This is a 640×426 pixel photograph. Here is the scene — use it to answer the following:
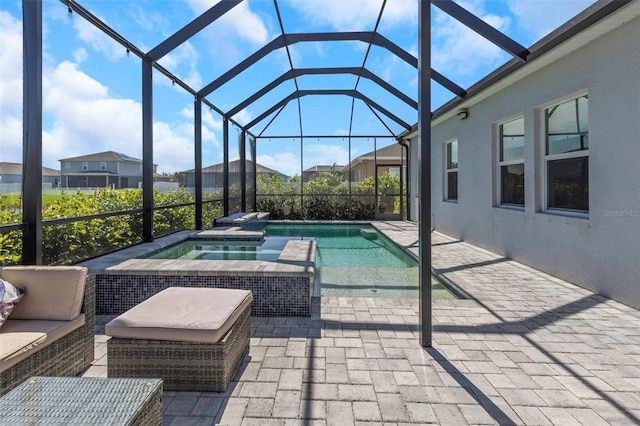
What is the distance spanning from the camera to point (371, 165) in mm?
14492

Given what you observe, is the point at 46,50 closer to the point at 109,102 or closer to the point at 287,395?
the point at 109,102

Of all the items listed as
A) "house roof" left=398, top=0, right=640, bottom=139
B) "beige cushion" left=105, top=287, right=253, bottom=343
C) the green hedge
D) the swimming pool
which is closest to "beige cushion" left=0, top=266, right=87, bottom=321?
"beige cushion" left=105, top=287, right=253, bottom=343

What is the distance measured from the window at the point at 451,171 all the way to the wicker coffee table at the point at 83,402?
8.31 metres

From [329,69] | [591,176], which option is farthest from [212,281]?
[329,69]

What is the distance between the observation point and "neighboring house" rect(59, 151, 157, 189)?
4.30m

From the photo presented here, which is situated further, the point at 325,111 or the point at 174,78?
the point at 325,111

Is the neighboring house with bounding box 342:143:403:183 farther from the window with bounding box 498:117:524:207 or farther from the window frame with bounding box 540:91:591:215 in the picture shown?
the window frame with bounding box 540:91:591:215

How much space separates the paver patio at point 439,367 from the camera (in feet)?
6.31

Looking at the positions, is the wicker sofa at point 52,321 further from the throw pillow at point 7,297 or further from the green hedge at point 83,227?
the green hedge at point 83,227

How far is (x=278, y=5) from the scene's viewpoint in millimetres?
5957

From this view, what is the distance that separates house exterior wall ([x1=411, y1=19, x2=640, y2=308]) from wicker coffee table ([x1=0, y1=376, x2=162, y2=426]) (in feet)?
14.5

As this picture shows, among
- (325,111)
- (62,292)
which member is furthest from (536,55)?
(325,111)

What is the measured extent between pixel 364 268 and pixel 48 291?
4.50 m

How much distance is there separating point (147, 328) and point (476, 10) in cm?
587
